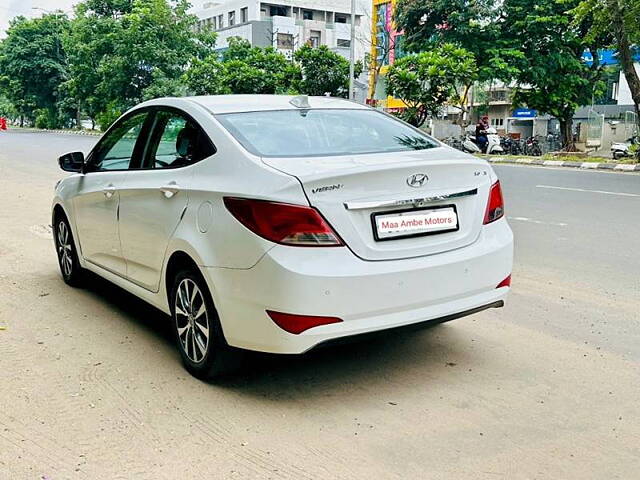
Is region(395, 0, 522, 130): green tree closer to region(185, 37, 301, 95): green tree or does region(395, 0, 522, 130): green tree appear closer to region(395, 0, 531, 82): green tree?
region(395, 0, 531, 82): green tree

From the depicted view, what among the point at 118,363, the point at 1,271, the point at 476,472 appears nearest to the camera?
the point at 476,472

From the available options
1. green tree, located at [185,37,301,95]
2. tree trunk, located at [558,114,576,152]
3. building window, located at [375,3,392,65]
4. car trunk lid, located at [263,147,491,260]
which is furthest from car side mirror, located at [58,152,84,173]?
building window, located at [375,3,392,65]

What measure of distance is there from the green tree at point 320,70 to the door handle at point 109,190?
91.8ft

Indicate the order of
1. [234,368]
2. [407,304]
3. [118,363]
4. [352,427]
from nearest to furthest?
[352,427], [407,304], [234,368], [118,363]

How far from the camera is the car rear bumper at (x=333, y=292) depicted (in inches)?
127

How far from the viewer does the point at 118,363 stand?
4.09 metres

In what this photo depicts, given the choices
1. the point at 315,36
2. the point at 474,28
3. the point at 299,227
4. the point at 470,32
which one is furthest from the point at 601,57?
the point at 315,36

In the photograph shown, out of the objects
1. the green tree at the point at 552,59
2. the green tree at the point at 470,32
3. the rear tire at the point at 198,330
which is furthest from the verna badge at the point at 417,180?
the green tree at the point at 552,59

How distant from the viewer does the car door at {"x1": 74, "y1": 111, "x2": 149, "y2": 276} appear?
4695mm

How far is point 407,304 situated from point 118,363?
1.75 metres

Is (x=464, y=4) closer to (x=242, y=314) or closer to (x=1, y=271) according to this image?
(x=1, y=271)

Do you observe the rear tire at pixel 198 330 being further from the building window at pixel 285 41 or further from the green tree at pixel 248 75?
the building window at pixel 285 41

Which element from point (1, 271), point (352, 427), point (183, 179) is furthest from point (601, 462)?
point (1, 271)

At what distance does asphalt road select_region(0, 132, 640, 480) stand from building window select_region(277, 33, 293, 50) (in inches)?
2527
